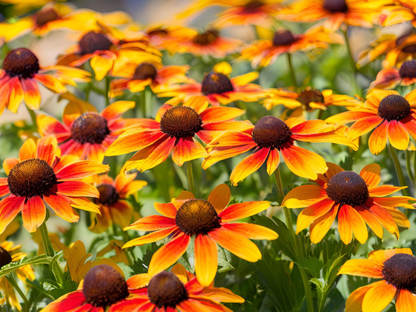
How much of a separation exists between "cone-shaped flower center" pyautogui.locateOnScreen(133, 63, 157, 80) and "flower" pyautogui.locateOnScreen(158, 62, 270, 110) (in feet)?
0.28

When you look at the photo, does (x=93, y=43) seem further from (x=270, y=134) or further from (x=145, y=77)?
(x=270, y=134)

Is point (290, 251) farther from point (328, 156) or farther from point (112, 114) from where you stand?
point (112, 114)

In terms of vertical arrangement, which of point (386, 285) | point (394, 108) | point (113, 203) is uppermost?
point (394, 108)

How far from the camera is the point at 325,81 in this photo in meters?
1.63

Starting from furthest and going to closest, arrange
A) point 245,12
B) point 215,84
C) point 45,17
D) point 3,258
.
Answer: point 245,12 → point 45,17 → point 215,84 → point 3,258

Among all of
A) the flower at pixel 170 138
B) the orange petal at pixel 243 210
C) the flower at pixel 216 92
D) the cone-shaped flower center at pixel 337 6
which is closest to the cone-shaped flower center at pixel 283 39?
the cone-shaped flower center at pixel 337 6

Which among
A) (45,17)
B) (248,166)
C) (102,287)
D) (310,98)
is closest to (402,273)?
(248,166)

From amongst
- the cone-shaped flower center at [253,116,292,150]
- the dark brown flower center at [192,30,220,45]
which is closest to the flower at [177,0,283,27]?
the dark brown flower center at [192,30,220,45]

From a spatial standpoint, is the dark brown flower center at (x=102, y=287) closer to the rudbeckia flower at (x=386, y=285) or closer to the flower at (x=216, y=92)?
the rudbeckia flower at (x=386, y=285)

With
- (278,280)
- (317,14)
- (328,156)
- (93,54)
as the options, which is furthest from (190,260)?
(317,14)

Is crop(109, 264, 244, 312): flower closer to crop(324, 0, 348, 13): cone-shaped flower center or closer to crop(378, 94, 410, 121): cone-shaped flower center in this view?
crop(378, 94, 410, 121): cone-shaped flower center

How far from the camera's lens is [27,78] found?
1.12 metres

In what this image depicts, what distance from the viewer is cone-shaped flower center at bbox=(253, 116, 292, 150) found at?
0.77 meters

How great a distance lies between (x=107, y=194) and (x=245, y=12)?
0.92 m
